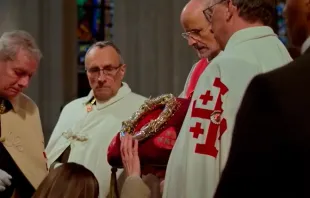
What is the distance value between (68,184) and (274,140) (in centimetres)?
140

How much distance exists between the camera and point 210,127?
84.4 inches

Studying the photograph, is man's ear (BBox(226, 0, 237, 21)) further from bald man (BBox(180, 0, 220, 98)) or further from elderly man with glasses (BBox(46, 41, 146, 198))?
elderly man with glasses (BBox(46, 41, 146, 198))

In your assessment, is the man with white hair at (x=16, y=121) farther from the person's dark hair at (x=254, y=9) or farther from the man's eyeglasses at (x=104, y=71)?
the person's dark hair at (x=254, y=9)

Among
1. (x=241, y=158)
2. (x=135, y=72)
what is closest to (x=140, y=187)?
(x=241, y=158)

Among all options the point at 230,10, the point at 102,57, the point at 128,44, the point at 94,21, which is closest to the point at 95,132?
the point at 102,57

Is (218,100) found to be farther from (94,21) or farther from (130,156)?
(94,21)

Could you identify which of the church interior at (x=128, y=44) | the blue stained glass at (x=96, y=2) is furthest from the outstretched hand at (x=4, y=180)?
the blue stained glass at (x=96, y=2)

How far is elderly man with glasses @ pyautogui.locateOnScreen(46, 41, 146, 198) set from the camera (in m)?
3.89

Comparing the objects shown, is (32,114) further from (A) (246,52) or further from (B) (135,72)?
(B) (135,72)

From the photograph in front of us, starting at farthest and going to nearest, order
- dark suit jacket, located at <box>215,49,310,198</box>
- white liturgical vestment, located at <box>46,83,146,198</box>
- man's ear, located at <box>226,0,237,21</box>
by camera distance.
Result: white liturgical vestment, located at <box>46,83,146,198</box>, man's ear, located at <box>226,0,237,21</box>, dark suit jacket, located at <box>215,49,310,198</box>

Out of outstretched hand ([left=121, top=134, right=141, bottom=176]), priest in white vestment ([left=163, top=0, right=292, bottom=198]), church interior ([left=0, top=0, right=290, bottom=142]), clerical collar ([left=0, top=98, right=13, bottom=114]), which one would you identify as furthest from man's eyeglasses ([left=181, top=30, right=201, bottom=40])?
church interior ([left=0, top=0, right=290, bottom=142])

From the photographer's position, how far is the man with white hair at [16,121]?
3201mm

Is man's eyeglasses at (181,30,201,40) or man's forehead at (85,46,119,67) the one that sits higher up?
man's eyeglasses at (181,30,201,40)

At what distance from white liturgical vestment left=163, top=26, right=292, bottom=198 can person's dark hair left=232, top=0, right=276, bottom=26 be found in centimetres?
8
